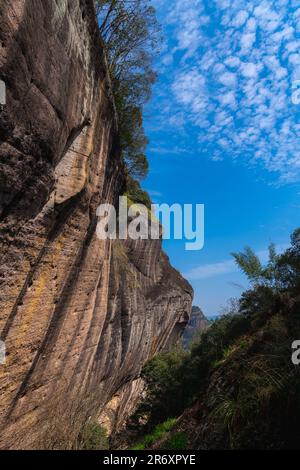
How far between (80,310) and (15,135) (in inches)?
261

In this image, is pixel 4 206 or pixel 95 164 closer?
pixel 4 206

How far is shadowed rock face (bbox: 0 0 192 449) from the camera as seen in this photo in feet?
18.0

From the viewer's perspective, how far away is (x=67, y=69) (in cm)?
667

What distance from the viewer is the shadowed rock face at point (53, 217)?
5.49m

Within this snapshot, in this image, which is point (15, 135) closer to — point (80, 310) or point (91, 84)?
point (91, 84)

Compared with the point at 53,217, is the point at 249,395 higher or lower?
lower

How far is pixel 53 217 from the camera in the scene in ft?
25.6

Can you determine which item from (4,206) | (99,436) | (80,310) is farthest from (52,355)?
(4,206)
